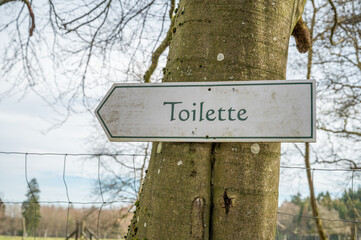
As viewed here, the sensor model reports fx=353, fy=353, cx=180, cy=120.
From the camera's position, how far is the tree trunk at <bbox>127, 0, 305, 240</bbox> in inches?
44.8

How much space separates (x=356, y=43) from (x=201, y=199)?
6.67m

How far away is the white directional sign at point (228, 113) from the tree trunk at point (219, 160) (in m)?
0.05

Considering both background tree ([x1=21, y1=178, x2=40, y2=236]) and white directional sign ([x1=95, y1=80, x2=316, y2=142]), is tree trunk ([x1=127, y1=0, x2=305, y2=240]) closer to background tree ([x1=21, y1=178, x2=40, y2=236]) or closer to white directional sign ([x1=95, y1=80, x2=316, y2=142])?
white directional sign ([x1=95, y1=80, x2=316, y2=142])

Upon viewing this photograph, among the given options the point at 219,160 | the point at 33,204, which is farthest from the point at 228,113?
the point at 33,204

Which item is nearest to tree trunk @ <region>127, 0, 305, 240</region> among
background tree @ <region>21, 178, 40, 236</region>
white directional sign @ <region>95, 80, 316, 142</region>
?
white directional sign @ <region>95, 80, 316, 142</region>

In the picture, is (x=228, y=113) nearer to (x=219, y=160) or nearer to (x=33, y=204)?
(x=219, y=160)

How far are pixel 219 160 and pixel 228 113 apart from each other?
0.52 ft

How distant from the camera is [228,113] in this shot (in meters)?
1.17

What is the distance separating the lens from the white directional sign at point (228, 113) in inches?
44.8

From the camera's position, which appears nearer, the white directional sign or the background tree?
the white directional sign

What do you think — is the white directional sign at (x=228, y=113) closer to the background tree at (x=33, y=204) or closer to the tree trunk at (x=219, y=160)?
the tree trunk at (x=219, y=160)

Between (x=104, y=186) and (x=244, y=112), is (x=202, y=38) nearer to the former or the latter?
(x=244, y=112)

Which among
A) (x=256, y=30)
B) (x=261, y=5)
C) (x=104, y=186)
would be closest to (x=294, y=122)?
(x=256, y=30)

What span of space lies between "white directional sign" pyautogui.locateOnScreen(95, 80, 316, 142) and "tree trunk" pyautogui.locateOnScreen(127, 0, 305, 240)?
0.15 feet
